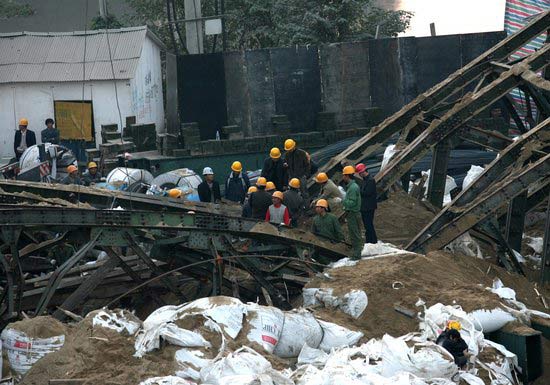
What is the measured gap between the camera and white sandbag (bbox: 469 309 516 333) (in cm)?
1376

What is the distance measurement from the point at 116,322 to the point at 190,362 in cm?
107

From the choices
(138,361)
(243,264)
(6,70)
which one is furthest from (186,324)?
(6,70)

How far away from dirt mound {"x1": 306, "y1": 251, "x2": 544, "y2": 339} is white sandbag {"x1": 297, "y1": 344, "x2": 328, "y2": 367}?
0.89 m

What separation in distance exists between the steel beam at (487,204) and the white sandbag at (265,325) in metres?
4.61

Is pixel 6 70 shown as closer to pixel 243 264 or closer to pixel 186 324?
pixel 243 264

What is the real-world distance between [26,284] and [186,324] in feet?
13.2

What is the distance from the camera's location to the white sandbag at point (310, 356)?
12.6 m

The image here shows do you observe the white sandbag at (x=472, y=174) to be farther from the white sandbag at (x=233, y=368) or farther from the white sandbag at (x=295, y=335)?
the white sandbag at (x=233, y=368)

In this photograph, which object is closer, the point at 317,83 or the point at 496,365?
the point at 496,365

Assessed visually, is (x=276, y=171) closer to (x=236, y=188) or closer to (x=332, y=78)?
(x=236, y=188)

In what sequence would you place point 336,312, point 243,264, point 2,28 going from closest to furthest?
point 336,312 < point 243,264 < point 2,28

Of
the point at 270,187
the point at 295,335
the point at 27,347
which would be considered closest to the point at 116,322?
the point at 27,347

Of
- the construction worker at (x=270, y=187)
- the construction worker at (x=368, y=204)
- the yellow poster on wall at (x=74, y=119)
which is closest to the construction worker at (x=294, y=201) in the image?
the construction worker at (x=270, y=187)

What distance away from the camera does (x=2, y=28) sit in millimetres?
43438
